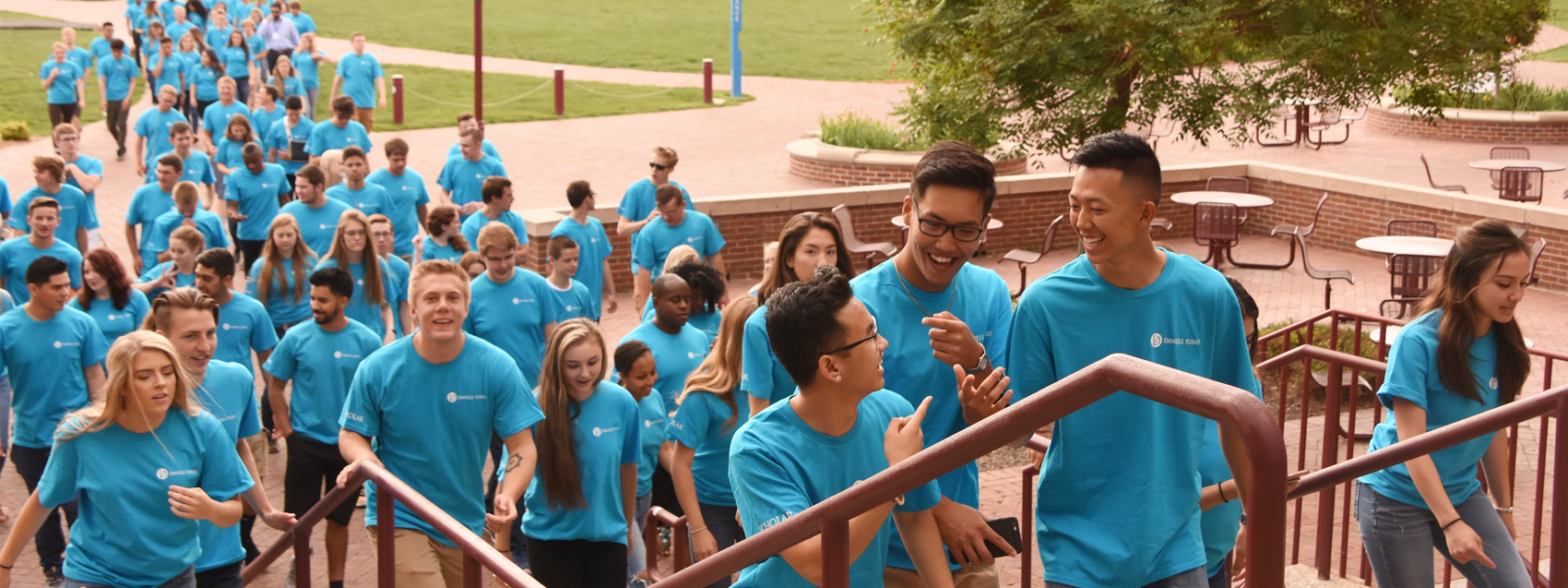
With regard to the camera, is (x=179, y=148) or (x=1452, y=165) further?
(x=1452, y=165)

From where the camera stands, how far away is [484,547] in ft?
14.0

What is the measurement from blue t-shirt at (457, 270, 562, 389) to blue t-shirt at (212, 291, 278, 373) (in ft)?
3.76

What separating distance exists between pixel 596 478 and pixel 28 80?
31.6 m

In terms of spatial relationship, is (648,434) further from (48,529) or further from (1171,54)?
(1171,54)

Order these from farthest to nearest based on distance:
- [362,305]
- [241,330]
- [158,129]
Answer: [158,129] → [362,305] → [241,330]

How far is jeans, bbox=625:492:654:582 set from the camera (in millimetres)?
6594

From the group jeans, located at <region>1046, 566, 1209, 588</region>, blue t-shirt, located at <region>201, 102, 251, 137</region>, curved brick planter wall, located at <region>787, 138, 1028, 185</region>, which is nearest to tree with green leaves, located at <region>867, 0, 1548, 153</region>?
curved brick planter wall, located at <region>787, 138, 1028, 185</region>

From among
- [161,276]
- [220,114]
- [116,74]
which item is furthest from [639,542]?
[116,74]

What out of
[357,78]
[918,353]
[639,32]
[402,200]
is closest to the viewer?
[918,353]

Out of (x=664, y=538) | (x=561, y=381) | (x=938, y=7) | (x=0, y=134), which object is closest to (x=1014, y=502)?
(x=664, y=538)

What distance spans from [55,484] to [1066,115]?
9073 millimetres

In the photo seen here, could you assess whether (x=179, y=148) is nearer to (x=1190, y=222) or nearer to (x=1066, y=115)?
(x=1066, y=115)

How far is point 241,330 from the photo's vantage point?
26.8ft

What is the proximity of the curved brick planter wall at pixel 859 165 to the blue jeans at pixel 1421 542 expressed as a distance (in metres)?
14.1
